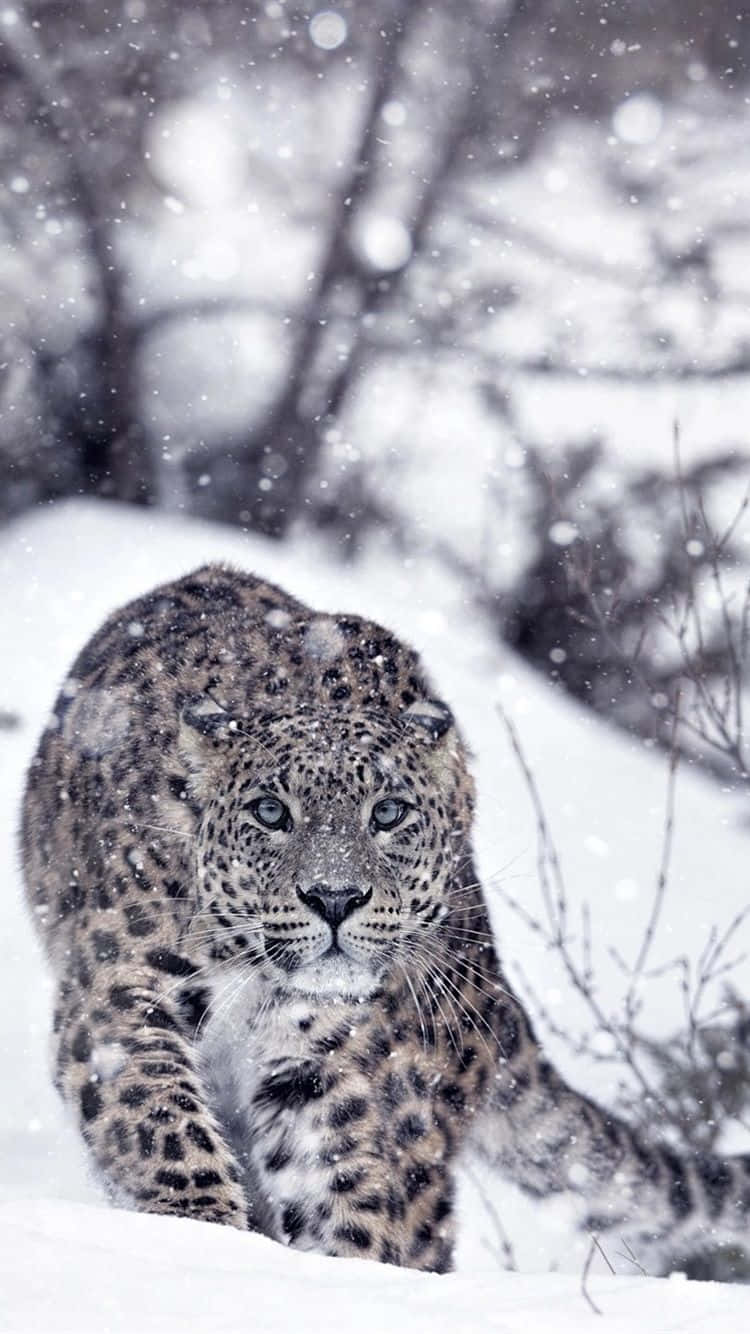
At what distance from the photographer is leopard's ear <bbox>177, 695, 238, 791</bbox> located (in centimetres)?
432

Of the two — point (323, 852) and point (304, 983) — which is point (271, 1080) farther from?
point (323, 852)

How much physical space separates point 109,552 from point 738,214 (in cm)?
545

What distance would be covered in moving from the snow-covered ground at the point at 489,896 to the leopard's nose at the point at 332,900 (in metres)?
0.67

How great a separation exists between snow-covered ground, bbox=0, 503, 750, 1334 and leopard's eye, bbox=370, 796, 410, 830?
0.46 m

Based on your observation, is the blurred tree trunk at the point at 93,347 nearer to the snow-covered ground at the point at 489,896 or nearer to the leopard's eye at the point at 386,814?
the snow-covered ground at the point at 489,896

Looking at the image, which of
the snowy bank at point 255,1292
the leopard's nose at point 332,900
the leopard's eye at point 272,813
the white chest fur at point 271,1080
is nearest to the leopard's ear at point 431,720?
the leopard's eye at point 272,813

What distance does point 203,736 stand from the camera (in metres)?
4.34

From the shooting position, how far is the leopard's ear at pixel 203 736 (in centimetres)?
432

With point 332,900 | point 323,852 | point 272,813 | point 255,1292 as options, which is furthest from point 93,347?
point 255,1292

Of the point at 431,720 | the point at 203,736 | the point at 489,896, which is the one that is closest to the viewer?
the point at 203,736

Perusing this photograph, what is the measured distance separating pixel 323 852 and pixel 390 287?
29.2 ft

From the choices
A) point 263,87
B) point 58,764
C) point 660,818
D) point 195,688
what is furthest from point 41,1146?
point 263,87

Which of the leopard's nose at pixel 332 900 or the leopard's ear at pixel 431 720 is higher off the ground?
the leopard's ear at pixel 431 720

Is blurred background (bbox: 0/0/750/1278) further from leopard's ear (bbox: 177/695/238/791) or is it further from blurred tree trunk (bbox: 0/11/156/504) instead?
leopard's ear (bbox: 177/695/238/791)
